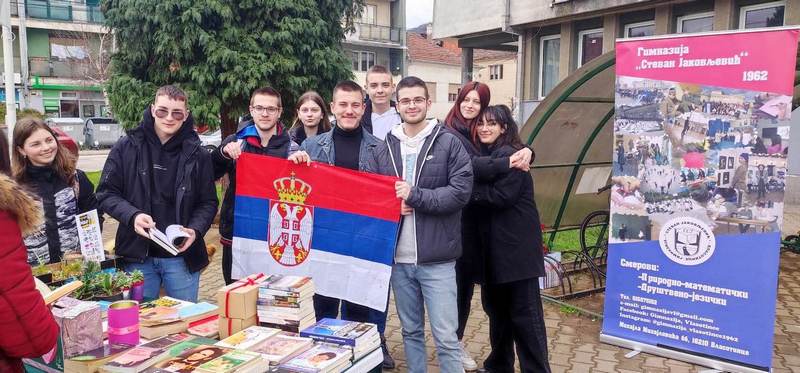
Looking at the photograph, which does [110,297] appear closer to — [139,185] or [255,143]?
[139,185]

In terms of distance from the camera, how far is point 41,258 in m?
3.79

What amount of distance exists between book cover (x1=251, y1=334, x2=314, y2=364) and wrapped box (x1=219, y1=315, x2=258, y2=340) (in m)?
0.23

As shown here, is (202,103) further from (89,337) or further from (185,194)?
(89,337)

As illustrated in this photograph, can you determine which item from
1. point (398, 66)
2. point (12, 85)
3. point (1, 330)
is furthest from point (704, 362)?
point (398, 66)

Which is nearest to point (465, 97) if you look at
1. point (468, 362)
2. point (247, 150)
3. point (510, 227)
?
point (510, 227)

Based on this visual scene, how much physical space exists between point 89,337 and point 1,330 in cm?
82

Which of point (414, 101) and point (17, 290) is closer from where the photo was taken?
point (17, 290)

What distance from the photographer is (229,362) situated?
2.52 m

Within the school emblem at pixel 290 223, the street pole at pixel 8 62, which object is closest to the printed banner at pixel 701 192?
the school emblem at pixel 290 223

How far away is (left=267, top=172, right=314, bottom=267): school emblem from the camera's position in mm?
4016

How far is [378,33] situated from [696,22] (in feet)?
96.1

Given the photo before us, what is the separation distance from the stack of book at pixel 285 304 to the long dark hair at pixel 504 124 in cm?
169

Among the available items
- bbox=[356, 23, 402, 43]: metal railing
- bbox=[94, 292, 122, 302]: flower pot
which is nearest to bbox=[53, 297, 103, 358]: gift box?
bbox=[94, 292, 122, 302]: flower pot

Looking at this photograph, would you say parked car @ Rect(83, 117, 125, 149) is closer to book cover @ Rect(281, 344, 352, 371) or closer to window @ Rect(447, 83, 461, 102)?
window @ Rect(447, 83, 461, 102)
